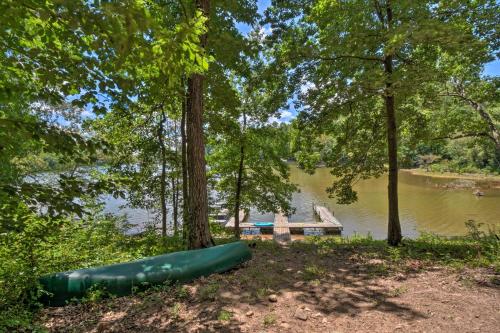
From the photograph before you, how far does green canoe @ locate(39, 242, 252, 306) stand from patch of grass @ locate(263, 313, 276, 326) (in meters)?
1.51

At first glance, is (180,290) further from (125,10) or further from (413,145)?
(413,145)

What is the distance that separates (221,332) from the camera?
282 cm

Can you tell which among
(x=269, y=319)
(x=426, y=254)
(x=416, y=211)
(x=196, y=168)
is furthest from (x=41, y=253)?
(x=416, y=211)

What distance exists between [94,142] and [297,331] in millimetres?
2700

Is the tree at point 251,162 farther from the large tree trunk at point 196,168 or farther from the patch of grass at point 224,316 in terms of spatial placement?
the patch of grass at point 224,316

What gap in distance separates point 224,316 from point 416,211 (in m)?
25.7

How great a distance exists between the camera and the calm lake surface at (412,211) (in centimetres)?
1962

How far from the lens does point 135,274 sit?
3.96 meters

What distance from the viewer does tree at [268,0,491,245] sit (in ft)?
18.6

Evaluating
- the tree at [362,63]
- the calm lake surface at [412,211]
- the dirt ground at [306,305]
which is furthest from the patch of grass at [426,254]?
the calm lake surface at [412,211]

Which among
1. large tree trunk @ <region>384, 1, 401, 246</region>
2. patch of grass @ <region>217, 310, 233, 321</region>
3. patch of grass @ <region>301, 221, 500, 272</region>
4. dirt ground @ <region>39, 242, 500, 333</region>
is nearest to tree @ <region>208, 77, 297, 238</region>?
large tree trunk @ <region>384, 1, 401, 246</region>

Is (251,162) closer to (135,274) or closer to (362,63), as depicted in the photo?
(362,63)

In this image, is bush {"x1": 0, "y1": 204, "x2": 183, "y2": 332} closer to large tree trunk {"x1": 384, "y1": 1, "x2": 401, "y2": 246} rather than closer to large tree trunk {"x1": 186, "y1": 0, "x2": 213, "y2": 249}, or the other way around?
large tree trunk {"x1": 186, "y1": 0, "x2": 213, "y2": 249}

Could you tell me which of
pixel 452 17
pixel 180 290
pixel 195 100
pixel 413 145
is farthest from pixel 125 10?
pixel 413 145
